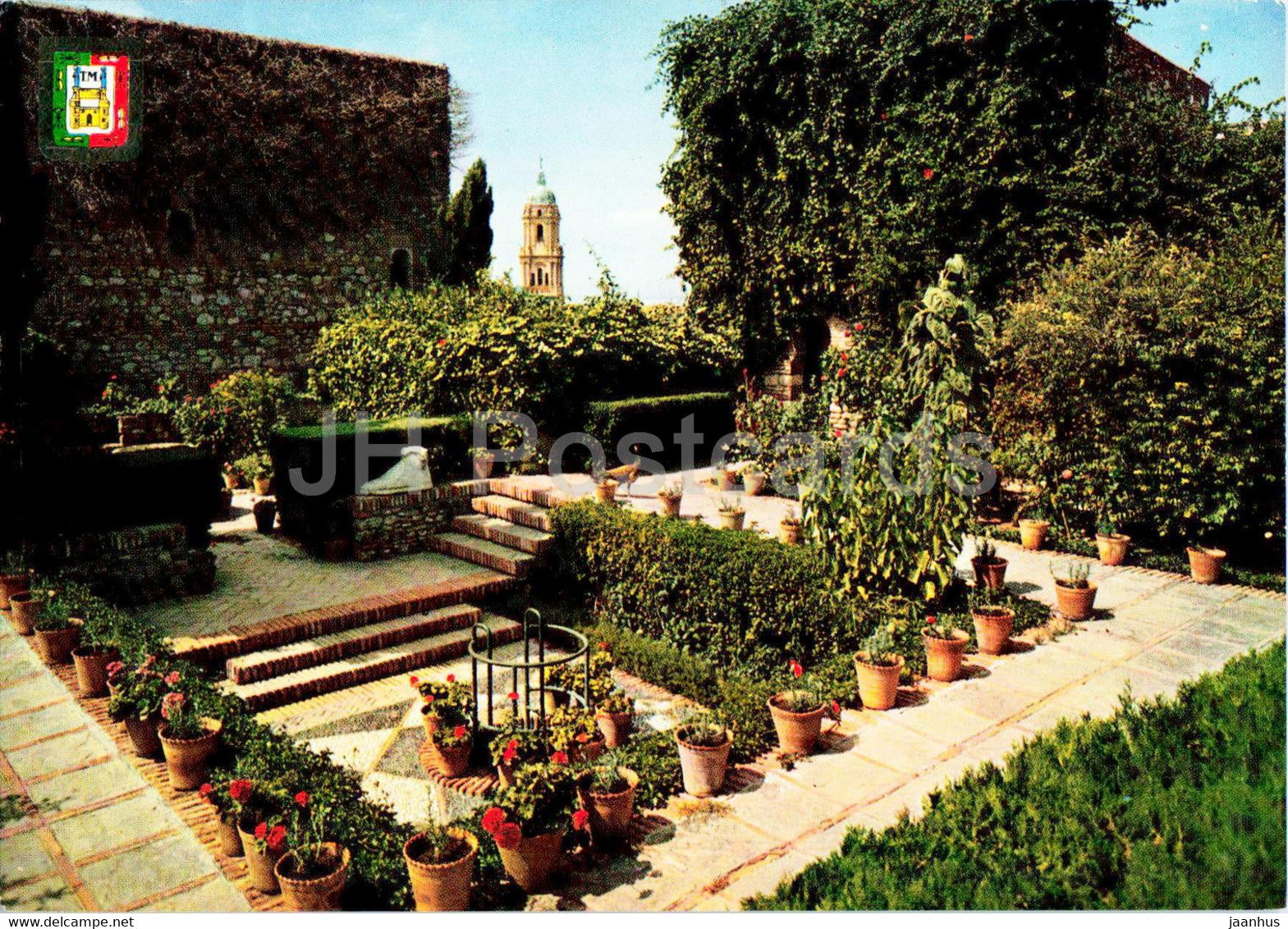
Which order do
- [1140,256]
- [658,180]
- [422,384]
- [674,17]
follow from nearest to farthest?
[1140,256] < [422,384] < [674,17] < [658,180]

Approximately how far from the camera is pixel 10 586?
24.4 ft

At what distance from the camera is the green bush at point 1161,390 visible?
8289mm

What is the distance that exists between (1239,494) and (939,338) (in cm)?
361

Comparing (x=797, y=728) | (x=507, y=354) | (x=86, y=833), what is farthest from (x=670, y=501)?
(x=86, y=833)

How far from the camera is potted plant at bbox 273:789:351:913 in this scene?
365 cm

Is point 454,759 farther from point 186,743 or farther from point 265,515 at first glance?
point 265,515

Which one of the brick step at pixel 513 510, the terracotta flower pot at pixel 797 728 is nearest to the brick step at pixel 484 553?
the brick step at pixel 513 510

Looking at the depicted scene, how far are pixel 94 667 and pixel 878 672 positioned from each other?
5.31 m

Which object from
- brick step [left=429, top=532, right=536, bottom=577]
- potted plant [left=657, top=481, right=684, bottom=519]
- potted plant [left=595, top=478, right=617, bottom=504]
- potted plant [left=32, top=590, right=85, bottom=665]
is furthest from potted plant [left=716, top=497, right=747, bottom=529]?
potted plant [left=32, top=590, right=85, bottom=665]

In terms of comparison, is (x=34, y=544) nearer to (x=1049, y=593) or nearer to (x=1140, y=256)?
(x=1049, y=593)

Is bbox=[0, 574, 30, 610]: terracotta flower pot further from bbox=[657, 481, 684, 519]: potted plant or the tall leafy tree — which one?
the tall leafy tree

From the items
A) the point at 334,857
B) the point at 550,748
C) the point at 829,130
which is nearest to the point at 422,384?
the point at 829,130

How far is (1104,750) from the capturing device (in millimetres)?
3566

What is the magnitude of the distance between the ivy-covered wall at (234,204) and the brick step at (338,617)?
9054mm
